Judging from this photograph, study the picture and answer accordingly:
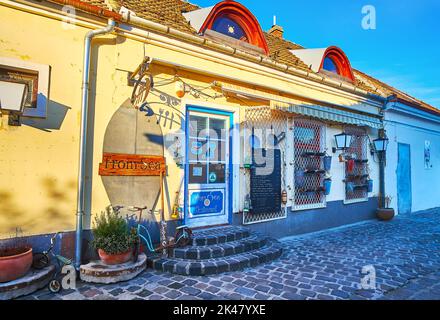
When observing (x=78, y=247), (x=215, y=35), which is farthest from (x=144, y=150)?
(x=215, y=35)

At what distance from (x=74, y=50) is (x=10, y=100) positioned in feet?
4.72

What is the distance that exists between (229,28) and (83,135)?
15.0 feet

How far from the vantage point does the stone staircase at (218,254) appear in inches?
173

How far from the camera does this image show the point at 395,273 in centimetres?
454

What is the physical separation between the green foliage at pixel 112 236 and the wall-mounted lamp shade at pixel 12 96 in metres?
2.03

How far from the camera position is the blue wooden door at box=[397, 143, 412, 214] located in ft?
35.3

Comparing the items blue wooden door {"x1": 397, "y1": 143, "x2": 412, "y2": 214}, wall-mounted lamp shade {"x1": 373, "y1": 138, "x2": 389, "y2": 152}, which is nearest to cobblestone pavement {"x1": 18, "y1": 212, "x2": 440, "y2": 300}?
wall-mounted lamp shade {"x1": 373, "y1": 138, "x2": 389, "y2": 152}

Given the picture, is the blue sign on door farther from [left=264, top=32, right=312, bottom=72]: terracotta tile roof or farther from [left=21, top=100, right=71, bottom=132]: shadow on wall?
[left=264, top=32, right=312, bottom=72]: terracotta tile roof

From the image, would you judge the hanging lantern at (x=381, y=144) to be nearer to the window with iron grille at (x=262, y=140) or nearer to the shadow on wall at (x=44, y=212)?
the window with iron grille at (x=262, y=140)

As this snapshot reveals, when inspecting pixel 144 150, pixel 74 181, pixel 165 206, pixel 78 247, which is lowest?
pixel 78 247

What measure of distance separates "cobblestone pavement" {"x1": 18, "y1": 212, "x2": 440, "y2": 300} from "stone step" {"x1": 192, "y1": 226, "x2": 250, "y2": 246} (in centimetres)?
79

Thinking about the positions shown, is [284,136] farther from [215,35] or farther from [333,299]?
[333,299]

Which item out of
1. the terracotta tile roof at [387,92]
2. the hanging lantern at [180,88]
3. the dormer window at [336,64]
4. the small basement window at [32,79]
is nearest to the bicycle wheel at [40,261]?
the small basement window at [32,79]

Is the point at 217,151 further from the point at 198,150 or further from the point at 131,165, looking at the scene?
the point at 131,165
